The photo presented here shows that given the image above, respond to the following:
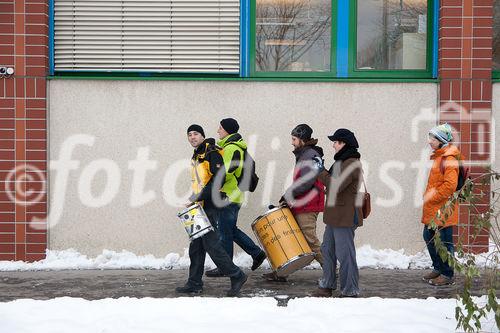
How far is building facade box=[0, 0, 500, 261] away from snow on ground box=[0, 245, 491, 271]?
5.8 inches

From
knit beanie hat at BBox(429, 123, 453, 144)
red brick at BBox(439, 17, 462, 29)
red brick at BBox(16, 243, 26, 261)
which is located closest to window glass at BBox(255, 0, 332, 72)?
red brick at BBox(439, 17, 462, 29)

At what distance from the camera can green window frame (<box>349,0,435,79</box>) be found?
970cm

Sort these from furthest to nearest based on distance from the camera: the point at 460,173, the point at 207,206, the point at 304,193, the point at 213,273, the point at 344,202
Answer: the point at 213,273, the point at 304,193, the point at 460,173, the point at 207,206, the point at 344,202

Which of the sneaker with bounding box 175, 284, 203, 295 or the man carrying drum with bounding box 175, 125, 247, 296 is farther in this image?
the sneaker with bounding box 175, 284, 203, 295

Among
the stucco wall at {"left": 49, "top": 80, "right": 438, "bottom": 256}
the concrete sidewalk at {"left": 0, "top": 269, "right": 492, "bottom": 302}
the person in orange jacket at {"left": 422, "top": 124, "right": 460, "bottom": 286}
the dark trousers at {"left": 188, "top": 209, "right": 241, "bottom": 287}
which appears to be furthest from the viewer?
the stucco wall at {"left": 49, "top": 80, "right": 438, "bottom": 256}

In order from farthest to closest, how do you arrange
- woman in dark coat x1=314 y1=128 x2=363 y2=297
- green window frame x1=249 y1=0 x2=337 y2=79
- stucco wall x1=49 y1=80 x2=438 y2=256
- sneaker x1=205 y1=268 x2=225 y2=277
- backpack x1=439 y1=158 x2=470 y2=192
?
green window frame x1=249 y1=0 x2=337 y2=79
stucco wall x1=49 y1=80 x2=438 y2=256
sneaker x1=205 y1=268 x2=225 y2=277
backpack x1=439 y1=158 x2=470 y2=192
woman in dark coat x1=314 y1=128 x2=363 y2=297

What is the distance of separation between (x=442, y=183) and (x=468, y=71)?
238 cm

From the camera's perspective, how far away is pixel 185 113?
9.54m

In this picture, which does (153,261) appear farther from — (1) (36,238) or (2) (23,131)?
(2) (23,131)

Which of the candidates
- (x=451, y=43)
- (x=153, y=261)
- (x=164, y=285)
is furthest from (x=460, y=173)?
(x=153, y=261)

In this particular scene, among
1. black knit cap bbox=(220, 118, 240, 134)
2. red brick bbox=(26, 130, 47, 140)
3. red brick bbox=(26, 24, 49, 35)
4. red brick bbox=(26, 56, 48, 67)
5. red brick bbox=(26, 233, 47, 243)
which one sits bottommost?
red brick bbox=(26, 233, 47, 243)

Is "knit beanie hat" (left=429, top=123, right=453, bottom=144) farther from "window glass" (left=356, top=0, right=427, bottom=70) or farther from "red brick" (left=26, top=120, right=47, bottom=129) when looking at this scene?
"red brick" (left=26, top=120, right=47, bottom=129)

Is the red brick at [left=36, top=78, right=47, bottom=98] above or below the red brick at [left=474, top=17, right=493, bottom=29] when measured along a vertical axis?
below

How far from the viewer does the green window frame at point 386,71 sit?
31.8ft
